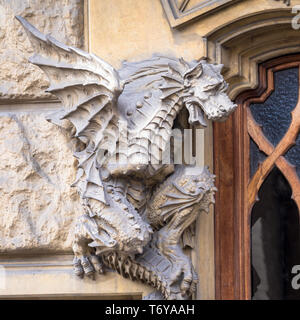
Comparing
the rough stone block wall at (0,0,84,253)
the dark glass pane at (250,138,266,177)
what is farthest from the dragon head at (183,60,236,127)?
the rough stone block wall at (0,0,84,253)

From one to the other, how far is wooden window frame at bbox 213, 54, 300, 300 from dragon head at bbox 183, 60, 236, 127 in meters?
0.23

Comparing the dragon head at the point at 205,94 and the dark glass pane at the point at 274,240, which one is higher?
the dragon head at the point at 205,94

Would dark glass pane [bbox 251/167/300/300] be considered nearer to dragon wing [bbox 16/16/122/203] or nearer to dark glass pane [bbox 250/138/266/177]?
dark glass pane [bbox 250/138/266/177]

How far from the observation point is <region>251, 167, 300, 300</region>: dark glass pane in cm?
292

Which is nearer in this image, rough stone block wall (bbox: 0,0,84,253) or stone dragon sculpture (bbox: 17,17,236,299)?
stone dragon sculpture (bbox: 17,17,236,299)

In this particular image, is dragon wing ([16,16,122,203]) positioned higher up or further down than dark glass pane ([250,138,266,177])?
higher up

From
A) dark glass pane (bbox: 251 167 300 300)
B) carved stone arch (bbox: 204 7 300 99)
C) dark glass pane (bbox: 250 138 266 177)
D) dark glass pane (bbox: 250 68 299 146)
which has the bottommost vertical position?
dark glass pane (bbox: 251 167 300 300)

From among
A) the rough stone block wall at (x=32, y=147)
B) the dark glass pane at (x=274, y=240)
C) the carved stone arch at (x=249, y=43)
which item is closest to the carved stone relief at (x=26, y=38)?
the rough stone block wall at (x=32, y=147)

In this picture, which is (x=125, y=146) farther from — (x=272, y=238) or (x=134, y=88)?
(x=272, y=238)

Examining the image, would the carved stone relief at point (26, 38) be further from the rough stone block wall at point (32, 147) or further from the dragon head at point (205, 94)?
the dragon head at point (205, 94)

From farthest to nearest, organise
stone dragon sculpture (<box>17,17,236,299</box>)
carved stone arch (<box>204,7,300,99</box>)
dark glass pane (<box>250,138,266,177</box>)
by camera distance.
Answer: dark glass pane (<box>250,138,266,177</box>)
carved stone arch (<box>204,7,300,99</box>)
stone dragon sculpture (<box>17,17,236,299</box>)

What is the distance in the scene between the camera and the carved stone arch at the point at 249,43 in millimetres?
2914

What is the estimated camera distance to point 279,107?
3023 millimetres
